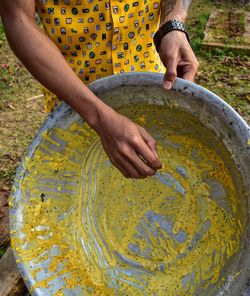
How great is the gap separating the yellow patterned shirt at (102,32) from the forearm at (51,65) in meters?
0.10

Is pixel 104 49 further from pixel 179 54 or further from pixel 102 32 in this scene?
pixel 179 54

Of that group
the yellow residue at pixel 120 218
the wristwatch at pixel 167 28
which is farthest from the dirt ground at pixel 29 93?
the wristwatch at pixel 167 28

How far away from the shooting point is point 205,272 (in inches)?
54.9

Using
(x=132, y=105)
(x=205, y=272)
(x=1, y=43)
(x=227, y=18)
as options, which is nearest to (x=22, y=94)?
(x=1, y=43)

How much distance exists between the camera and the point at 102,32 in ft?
4.52

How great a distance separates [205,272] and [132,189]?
0.36 meters

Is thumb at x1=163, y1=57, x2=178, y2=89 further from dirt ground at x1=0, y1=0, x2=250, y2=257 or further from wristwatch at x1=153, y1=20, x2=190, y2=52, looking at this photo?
dirt ground at x1=0, y1=0, x2=250, y2=257

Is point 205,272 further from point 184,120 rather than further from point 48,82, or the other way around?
point 48,82

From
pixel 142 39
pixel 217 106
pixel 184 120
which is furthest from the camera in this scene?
pixel 142 39

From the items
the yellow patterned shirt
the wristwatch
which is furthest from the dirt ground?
the wristwatch

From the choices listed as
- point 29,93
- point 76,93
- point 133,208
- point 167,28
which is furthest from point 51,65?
point 29,93

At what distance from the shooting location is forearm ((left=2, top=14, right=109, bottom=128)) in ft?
4.08

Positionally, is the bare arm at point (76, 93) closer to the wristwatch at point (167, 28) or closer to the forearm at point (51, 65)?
the forearm at point (51, 65)

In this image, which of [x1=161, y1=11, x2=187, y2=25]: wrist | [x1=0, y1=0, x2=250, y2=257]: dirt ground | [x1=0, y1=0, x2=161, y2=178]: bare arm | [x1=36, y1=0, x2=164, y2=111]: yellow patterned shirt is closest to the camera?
[x1=0, y1=0, x2=161, y2=178]: bare arm
